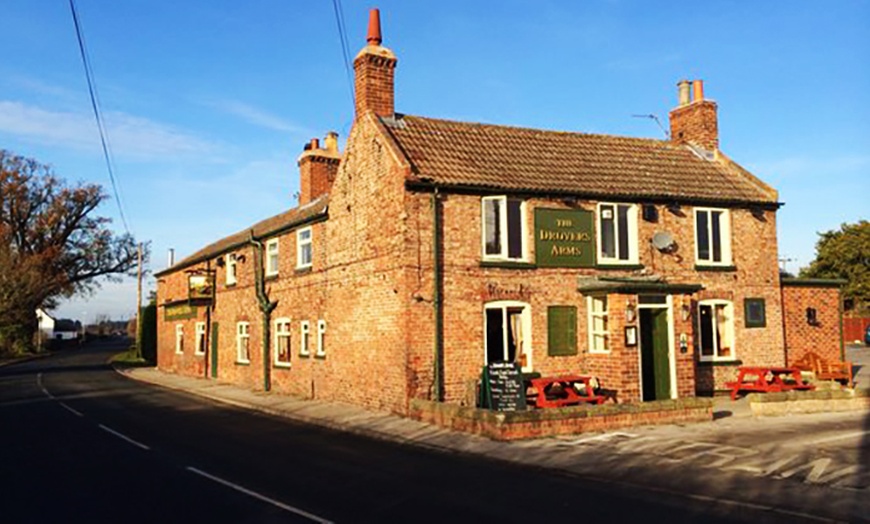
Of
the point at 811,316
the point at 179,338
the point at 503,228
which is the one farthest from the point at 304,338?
the point at 179,338

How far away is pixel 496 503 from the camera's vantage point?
9.19 meters

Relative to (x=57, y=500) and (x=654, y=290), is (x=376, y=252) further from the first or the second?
(x=57, y=500)

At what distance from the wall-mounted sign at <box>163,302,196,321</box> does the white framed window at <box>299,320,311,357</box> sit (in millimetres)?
12699

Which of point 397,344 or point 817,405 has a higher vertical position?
point 397,344

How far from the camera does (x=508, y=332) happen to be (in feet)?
61.7

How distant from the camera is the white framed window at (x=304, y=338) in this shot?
2327 cm

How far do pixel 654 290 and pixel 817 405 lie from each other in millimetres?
4721

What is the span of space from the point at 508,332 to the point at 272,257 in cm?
1130

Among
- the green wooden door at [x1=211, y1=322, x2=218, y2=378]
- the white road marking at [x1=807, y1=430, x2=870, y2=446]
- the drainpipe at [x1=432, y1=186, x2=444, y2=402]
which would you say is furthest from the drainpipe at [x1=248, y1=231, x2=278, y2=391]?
the white road marking at [x1=807, y1=430, x2=870, y2=446]

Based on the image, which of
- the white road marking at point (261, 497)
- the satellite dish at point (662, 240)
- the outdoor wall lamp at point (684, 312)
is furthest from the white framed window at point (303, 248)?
the white road marking at point (261, 497)

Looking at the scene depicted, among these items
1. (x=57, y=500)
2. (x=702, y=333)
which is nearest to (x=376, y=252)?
(x=702, y=333)

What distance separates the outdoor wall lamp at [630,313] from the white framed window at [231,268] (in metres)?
18.5

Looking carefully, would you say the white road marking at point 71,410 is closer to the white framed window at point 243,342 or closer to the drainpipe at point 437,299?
the white framed window at point 243,342

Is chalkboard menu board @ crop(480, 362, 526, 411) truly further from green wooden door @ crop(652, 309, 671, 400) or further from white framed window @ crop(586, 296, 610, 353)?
green wooden door @ crop(652, 309, 671, 400)
